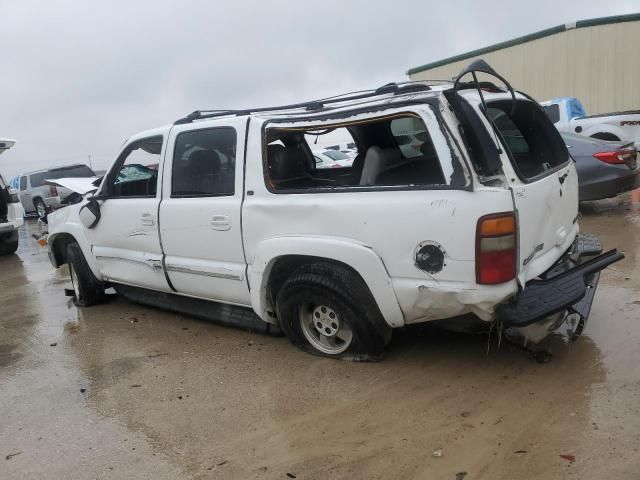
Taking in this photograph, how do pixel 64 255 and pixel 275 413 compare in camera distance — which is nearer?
pixel 275 413

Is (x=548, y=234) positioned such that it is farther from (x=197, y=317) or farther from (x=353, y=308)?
(x=197, y=317)

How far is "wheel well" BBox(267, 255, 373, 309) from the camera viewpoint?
147 inches

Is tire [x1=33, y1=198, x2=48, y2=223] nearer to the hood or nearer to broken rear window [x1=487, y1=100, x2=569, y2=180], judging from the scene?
the hood

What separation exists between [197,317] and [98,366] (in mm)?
939

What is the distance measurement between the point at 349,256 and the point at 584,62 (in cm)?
1942

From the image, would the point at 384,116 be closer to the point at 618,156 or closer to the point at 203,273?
the point at 203,273

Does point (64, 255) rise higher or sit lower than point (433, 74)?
lower

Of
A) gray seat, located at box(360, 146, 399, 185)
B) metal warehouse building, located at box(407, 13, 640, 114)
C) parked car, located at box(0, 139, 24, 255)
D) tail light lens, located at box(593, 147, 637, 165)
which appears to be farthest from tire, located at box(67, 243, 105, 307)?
metal warehouse building, located at box(407, 13, 640, 114)

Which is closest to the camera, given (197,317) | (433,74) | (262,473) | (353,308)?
(262,473)

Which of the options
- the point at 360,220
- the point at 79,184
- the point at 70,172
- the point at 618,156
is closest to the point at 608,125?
the point at 618,156

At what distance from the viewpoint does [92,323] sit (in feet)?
18.1

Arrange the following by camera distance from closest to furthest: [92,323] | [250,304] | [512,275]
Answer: [512,275], [250,304], [92,323]

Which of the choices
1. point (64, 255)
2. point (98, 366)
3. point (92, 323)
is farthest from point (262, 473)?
point (64, 255)

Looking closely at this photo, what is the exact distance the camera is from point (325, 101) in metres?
4.04
